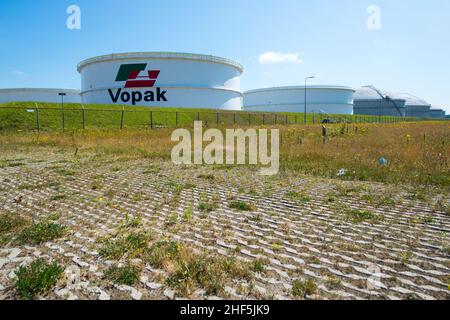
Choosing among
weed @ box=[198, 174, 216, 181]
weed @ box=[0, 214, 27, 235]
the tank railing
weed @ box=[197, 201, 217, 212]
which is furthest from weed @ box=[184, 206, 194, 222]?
the tank railing

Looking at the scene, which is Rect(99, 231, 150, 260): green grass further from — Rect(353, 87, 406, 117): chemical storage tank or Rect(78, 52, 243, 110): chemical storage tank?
Rect(353, 87, 406, 117): chemical storage tank

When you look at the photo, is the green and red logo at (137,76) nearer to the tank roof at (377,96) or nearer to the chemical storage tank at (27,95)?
the chemical storage tank at (27,95)

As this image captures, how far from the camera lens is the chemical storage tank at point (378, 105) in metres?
81.5

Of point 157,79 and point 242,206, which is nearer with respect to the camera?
point 242,206

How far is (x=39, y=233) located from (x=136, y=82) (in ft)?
146

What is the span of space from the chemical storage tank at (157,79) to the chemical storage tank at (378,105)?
49006 mm

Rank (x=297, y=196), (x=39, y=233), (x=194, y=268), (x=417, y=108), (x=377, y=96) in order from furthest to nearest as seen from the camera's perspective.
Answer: (x=417, y=108) < (x=377, y=96) < (x=297, y=196) < (x=39, y=233) < (x=194, y=268)

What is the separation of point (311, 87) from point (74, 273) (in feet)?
231

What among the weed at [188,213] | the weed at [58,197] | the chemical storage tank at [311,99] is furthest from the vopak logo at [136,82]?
the weed at [188,213]

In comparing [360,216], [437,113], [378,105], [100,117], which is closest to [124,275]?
[360,216]

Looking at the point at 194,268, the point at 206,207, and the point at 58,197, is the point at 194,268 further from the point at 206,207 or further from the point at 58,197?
the point at 58,197

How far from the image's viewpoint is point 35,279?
8.68 ft
